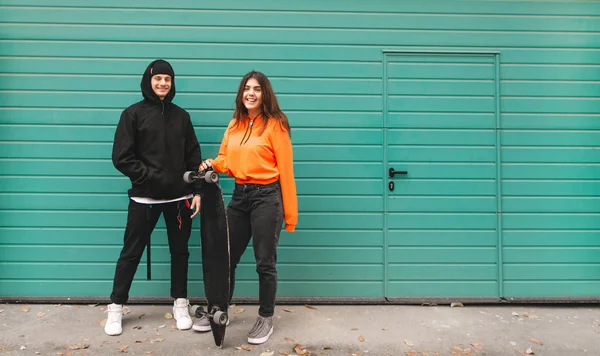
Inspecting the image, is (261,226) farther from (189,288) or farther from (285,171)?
(189,288)

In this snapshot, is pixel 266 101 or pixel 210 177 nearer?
pixel 210 177

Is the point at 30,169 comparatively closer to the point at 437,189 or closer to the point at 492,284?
the point at 437,189

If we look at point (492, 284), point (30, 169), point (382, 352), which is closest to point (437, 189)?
point (492, 284)

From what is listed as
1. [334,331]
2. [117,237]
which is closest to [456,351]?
[334,331]

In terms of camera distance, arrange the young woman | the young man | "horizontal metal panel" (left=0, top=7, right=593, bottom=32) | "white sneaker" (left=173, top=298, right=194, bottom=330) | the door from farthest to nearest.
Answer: the door < "horizontal metal panel" (left=0, top=7, right=593, bottom=32) < "white sneaker" (left=173, top=298, right=194, bottom=330) < the young man < the young woman

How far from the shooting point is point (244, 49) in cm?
409

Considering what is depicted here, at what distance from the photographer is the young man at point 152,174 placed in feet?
11.0

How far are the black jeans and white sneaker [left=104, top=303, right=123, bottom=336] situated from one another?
954 mm

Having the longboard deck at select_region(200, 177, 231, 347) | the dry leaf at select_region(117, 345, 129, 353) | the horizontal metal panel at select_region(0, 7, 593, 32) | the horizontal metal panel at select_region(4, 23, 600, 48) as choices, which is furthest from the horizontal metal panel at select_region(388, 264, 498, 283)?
the dry leaf at select_region(117, 345, 129, 353)

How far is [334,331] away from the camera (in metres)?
3.54

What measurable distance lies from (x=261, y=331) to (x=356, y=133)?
1.93 meters

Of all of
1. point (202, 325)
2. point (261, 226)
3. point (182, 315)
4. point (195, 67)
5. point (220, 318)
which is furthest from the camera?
point (195, 67)

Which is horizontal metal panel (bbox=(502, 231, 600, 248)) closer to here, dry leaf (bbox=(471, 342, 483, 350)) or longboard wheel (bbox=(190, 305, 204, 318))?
dry leaf (bbox=(471, 342, 483, 350))

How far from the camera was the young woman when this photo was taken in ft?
10.7
